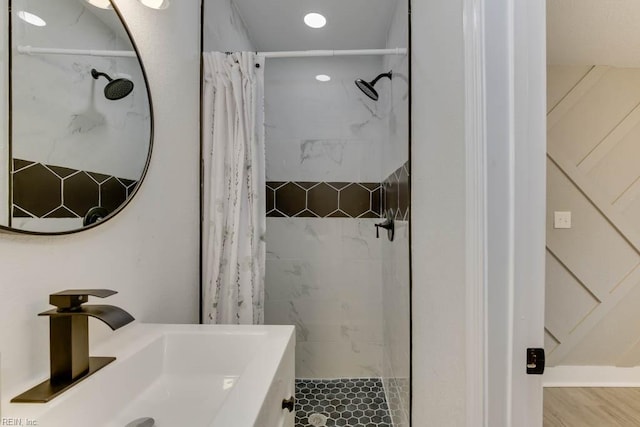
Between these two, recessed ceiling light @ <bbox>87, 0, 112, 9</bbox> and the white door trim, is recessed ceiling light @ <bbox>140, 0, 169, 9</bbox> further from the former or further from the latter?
the white door trim

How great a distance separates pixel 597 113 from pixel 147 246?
9.40 ft

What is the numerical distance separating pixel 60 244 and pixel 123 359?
0.32 m

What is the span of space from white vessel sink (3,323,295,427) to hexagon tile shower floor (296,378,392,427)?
86 centimetres

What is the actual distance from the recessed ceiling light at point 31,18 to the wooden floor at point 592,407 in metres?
2.68

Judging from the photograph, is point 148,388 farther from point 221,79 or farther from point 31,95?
point 221,79

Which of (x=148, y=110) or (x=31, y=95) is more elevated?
(x=148, y=110)

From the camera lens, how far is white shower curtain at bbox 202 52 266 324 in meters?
1.44

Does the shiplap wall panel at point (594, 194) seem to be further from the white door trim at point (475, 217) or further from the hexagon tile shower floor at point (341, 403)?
the white door trim at point (475, 217)

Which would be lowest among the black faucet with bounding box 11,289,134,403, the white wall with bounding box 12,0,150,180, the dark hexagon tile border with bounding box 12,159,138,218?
the black faucet with bounding box 11,289,134,403

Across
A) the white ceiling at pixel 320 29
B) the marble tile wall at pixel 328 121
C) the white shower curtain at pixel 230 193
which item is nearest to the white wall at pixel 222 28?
the white ceiling at pixel 320 29

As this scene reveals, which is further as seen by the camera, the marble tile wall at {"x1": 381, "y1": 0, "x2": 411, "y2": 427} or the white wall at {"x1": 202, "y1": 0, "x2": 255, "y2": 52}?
the white wall at {"x1": 202, "y1": 0, "x2": 255, "y2": 52}

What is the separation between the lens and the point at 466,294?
0.77 metres

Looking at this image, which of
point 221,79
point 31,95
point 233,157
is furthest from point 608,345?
point 31,95

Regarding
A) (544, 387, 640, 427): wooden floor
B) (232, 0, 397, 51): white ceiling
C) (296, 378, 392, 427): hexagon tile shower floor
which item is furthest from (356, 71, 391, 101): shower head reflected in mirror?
(544, 387, 640, 427): wooden floor
